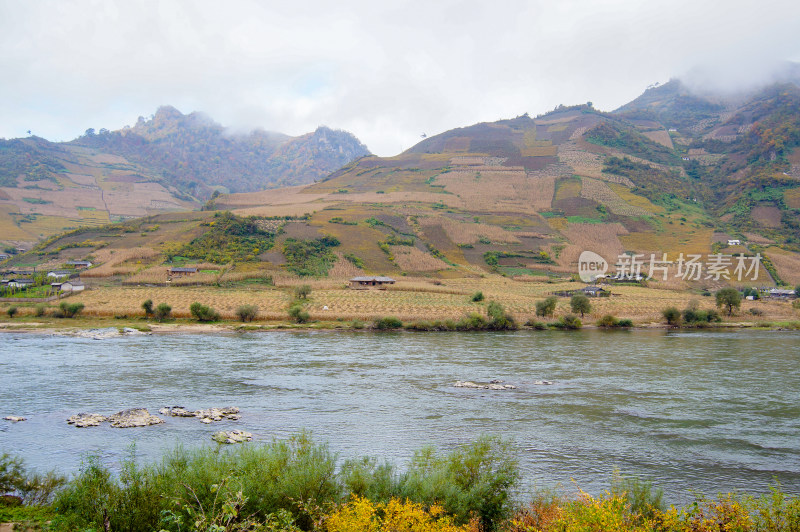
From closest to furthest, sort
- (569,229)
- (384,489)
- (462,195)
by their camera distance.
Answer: (384,489) → (569,229) → (462,195)

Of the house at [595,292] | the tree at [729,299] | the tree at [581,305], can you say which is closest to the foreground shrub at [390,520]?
the tree at [581,305]

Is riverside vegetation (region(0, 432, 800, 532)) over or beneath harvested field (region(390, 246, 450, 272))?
beneath

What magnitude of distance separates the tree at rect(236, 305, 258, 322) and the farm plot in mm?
106557

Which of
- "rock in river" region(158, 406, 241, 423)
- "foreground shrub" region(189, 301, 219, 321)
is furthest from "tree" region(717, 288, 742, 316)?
"rock in river" region(158, 406, 241, 423)

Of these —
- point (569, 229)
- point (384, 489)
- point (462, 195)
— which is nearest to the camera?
point (384, 489)

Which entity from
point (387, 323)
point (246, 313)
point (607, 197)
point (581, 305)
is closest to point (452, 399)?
point (387, 323)

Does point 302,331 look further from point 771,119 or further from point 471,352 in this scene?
point 771,119

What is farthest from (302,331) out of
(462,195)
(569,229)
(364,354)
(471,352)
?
(462,195)

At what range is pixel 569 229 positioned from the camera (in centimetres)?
13038

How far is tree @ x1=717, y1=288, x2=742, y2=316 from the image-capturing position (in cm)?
6844

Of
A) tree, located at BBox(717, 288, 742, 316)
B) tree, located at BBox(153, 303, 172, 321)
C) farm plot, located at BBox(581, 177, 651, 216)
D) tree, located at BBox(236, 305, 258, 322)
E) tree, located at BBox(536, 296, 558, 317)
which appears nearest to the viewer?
tree, located at BBox(153, 303, 172, 321)

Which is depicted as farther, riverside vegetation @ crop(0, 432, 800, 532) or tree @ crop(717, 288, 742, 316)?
tree @ crop(717, 288, 742, 316)

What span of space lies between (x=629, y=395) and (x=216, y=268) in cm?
7358

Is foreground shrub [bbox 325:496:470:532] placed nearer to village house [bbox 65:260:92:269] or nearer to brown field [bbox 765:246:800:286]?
village house [bbox 65:260:92:269]
